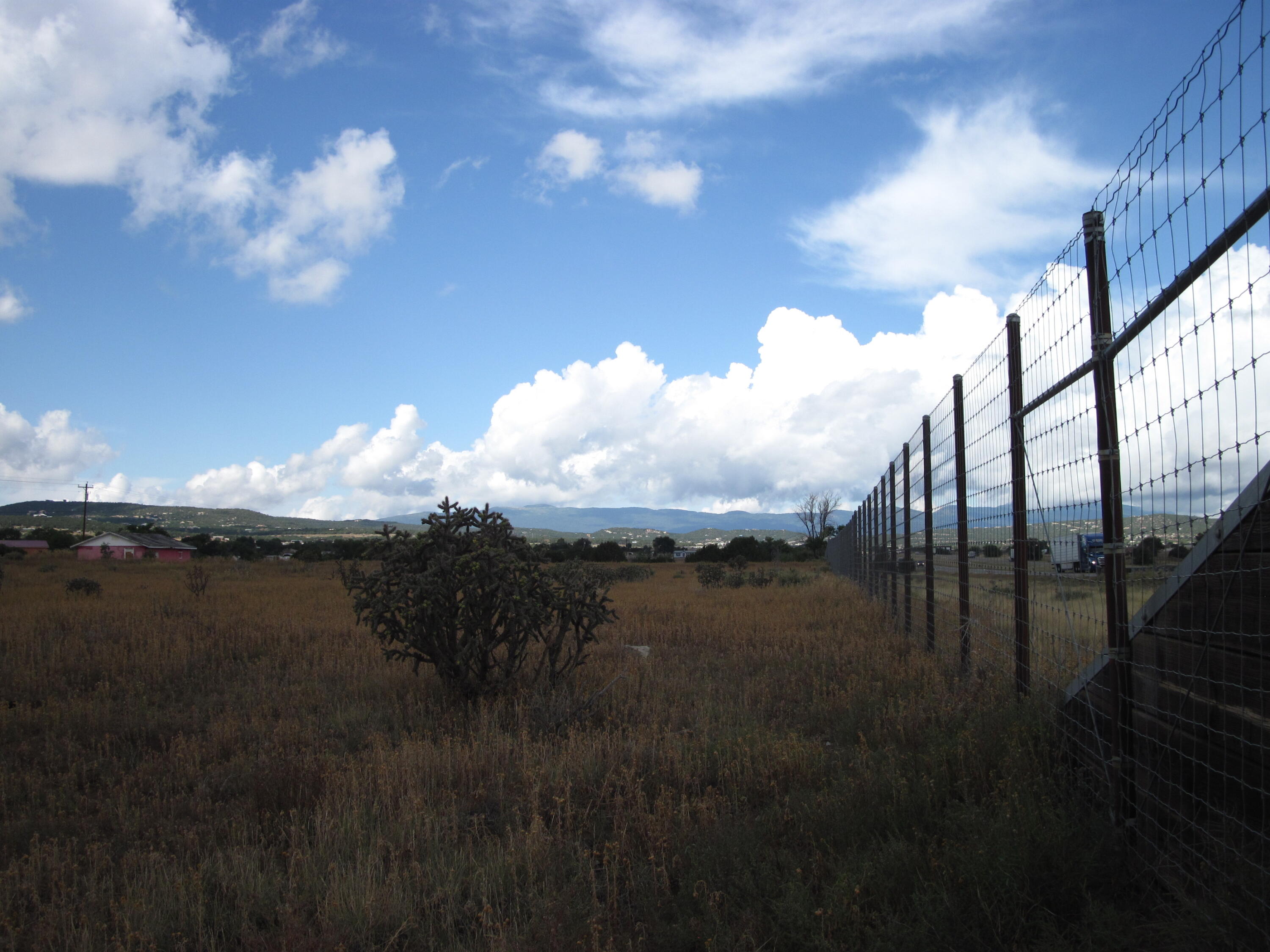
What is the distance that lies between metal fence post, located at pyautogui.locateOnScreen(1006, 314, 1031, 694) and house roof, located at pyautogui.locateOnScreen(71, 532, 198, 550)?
65.9 metres

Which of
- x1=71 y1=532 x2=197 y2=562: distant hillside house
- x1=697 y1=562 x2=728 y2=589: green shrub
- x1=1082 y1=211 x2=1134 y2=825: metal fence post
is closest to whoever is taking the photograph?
x1=1082 y1=211 x2=1134 y2=825: metal fence post

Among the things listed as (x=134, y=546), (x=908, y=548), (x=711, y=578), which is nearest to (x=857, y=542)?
(x=711, y=578)

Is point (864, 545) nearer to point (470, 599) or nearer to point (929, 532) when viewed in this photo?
point (929, 532)

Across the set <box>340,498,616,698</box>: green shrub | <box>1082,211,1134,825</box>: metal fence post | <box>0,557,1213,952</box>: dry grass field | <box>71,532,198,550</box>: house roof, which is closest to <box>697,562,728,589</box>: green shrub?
<box>340,498,616,698</box>: green shrub

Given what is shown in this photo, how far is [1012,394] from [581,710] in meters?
3.87

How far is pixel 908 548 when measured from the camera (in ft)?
30.8

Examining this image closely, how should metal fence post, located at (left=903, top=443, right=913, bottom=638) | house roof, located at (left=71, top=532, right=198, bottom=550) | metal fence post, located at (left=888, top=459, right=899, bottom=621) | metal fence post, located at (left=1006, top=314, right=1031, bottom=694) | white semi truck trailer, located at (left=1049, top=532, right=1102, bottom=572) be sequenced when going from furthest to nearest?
1. house roof, located at (left=71, top=532, right=198, bottom=550)
2. metal fence post, located at (left=888, top=459, right=899, bottom=621)
3. metal fence post, located at (left=903, top=443, right=913, bottom=638)
4. metal fence post, located at (left=1006, top=314, right=1031, bottom=694)
5. white semi truck trailer, located at (left=1049, top=532, right=1102, bottom=572)

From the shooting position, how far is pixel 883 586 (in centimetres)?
1326

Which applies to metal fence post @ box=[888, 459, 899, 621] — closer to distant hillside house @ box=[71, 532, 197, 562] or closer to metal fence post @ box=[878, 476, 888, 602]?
metal fence post @ box=[878, 476, 888, 602]

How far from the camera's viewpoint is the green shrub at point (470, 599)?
7176 millimetres

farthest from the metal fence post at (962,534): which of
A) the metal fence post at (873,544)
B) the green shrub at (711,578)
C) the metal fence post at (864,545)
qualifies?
the green shrub at (711,578)

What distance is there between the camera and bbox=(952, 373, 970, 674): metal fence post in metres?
6.47

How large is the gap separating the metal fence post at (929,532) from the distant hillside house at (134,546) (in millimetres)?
62274

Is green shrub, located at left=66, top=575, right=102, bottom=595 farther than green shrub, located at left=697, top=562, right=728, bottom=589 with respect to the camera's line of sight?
No
